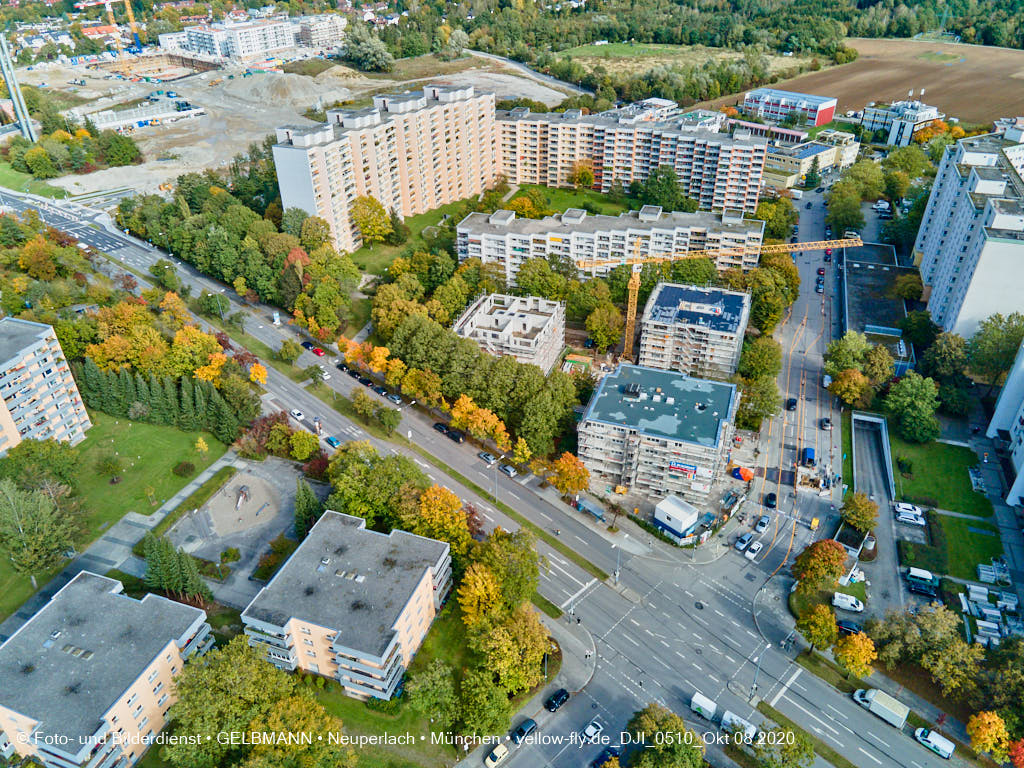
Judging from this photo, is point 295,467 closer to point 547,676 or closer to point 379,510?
point 379,510

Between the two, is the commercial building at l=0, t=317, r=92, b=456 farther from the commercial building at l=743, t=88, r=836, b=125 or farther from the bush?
the commercial building at l=743, t=88, r=836, b=125

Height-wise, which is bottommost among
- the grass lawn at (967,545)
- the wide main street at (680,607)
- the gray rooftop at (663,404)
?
the wide main street at (680,607)

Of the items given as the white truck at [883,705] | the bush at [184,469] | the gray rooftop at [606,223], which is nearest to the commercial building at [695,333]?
the gray rooftop at [606,223]

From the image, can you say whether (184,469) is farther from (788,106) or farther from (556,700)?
(788,106)

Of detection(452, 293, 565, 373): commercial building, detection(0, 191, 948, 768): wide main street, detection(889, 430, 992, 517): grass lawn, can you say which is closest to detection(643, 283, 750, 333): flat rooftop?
detection(0, 191, 948, 768): wide main street

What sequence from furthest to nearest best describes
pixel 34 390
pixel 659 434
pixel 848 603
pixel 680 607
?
pixel 34 390 → pixel 659 434 → pixel 680 607 → pixel 848 603

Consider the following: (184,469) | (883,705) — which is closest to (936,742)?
(883,705)

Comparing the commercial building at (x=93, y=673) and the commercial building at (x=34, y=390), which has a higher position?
the commercial building at (x=34, y=390)

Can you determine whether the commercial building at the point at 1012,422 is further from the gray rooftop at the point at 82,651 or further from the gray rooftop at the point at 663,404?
the gray rooftop at the point at 82,651
